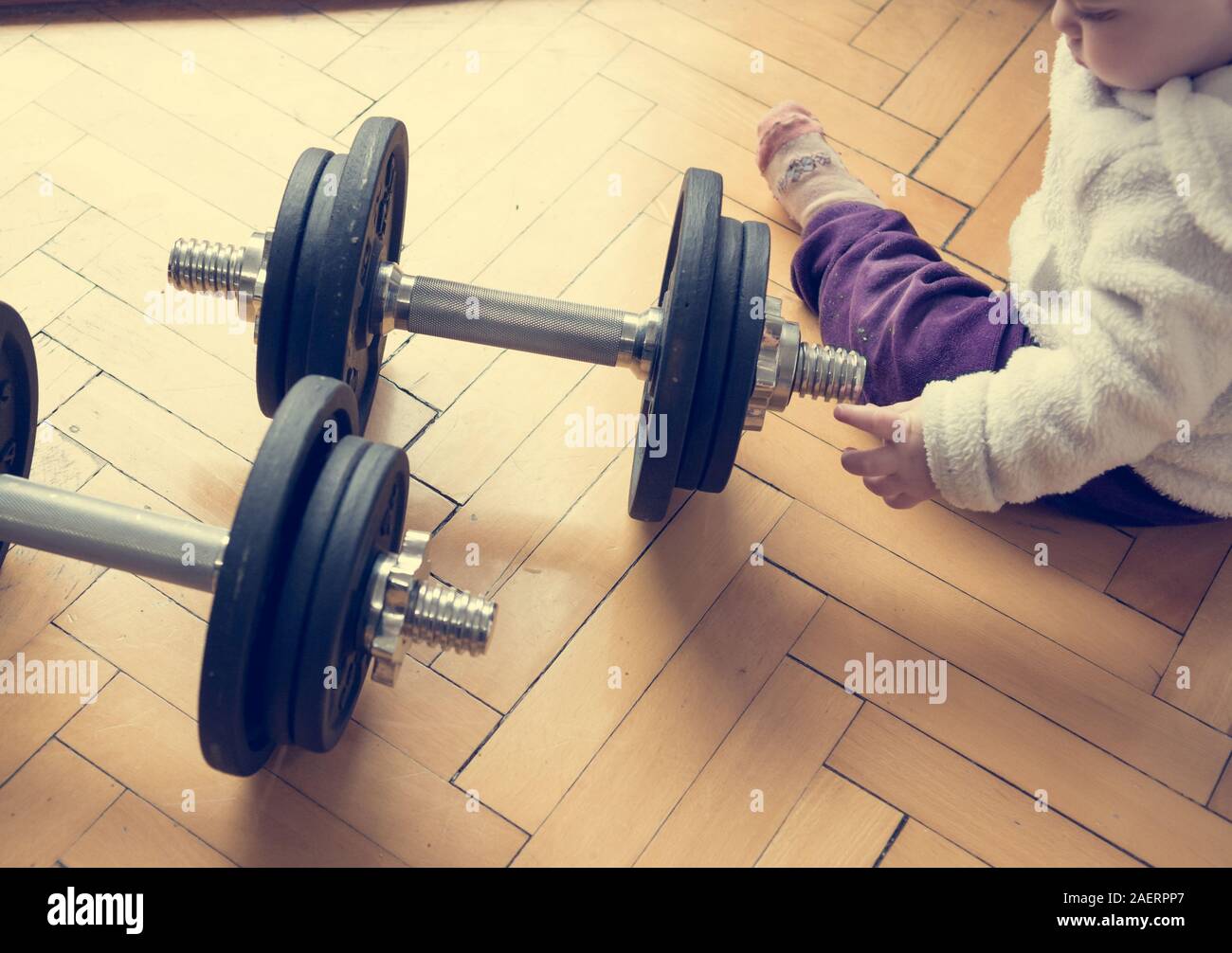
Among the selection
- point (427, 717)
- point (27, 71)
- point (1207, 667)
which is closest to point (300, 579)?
point (427, 717)

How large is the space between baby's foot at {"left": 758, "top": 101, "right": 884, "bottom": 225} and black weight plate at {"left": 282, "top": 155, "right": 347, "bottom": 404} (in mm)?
465

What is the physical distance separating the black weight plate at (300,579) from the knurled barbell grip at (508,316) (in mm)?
231

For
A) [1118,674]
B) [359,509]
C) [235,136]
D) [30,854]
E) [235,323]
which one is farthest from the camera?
[235,136]

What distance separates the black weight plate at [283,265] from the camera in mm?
793

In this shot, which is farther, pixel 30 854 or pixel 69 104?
pixel 69 104

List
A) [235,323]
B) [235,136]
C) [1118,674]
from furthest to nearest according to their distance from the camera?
[235,136], [235,323], [1118,674]

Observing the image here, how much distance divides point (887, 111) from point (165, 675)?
89 centimetres

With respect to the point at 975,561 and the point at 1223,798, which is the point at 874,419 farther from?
the point at 1223,798

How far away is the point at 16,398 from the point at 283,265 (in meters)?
0.25

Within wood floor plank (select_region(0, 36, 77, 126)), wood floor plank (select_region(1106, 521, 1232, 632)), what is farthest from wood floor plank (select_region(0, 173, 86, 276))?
wood floor plank (select_region(1106, 521, 1232, 632))

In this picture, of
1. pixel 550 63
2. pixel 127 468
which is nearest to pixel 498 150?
pixel 550 63

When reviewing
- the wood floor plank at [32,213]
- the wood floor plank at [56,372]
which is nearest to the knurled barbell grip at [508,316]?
the wood floor plank at [56,372]
